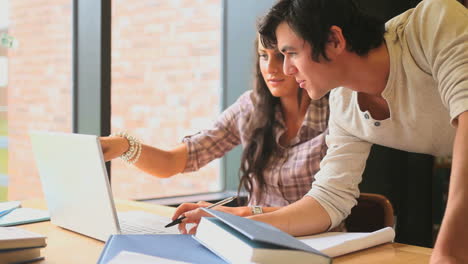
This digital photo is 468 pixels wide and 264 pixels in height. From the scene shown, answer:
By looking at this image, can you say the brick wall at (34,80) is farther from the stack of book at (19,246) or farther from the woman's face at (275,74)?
the stack of book at (19,246)

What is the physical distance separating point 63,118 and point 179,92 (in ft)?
2.26

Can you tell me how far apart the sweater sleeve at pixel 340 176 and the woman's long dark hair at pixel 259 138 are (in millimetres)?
463

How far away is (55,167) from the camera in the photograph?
1.23 m

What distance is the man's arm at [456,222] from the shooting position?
0.86 meters

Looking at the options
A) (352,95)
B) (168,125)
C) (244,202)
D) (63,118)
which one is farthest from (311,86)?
(168,125)

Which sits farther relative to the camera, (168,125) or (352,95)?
(168,125)

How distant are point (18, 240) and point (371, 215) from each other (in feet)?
3.53

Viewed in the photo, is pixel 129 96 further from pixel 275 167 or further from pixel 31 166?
pixel 275 167

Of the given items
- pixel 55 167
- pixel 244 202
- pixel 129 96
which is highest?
pixel 129 96

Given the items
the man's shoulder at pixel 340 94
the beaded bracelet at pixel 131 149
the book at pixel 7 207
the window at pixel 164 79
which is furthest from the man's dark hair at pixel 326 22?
the window at pixel 164 79

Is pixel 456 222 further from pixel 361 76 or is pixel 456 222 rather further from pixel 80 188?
pixel 80 188

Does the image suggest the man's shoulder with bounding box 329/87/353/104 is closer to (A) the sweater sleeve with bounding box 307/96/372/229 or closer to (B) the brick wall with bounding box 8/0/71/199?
(A) the sweater sleeve with bounding box 307/96/372/229

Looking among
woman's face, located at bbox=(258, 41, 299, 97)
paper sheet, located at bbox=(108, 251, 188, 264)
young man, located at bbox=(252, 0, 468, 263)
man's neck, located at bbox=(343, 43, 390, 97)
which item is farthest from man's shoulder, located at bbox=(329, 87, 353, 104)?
paper sheet, located at bbox=(108, 251, 188, 264)

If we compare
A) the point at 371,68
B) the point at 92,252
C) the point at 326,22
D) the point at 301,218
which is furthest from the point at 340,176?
the point at 92,252
